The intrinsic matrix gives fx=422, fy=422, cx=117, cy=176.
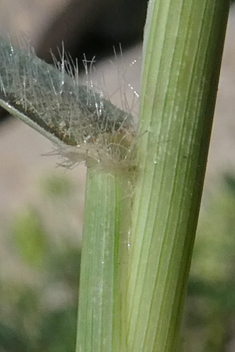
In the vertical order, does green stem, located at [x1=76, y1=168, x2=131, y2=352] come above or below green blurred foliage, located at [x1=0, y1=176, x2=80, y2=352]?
above

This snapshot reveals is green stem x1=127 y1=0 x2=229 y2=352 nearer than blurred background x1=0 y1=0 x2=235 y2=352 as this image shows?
Yes

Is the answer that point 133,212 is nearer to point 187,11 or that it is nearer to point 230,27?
point 187,11

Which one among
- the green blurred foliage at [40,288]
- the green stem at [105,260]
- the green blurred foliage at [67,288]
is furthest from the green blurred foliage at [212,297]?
the green stem at [105,260]

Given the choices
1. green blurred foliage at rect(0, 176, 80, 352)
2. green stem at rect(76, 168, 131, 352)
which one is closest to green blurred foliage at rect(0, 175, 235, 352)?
green blurred foliage at rect(0, 176, 80, 352)

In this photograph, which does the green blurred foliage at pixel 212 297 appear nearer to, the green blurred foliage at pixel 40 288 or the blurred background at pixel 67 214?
the blurred background at pixel 67 214

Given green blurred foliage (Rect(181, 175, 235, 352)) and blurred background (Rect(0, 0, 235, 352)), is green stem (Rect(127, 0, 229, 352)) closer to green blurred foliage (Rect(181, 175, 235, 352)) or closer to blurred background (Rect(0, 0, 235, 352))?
blurred background (Rect(0, 0, 235, 352))

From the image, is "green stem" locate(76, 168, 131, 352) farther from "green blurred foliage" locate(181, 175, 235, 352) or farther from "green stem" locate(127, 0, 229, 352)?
"green blurred foliage" locate(181, 175, 235, 352)

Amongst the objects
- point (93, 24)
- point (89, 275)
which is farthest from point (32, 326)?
point (93, 24)
